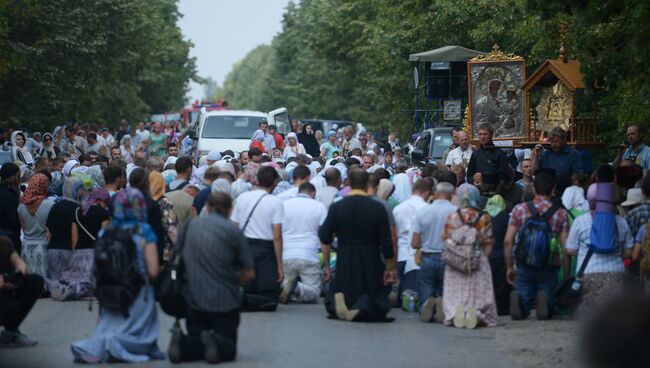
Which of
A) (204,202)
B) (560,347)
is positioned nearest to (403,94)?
(204,202)

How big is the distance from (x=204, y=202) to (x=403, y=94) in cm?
2935

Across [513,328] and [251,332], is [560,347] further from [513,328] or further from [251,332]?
[251,332]

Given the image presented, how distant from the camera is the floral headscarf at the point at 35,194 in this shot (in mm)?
16391

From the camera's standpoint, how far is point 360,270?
13453mm

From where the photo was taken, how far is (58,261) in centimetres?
1583

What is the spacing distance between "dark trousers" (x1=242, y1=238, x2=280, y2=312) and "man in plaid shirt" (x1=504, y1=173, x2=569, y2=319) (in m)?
2.66

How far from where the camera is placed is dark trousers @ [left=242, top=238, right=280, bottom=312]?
14.4 metres

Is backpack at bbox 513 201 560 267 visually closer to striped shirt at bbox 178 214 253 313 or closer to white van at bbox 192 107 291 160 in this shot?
striped shirt at bbox 178 214 253 313

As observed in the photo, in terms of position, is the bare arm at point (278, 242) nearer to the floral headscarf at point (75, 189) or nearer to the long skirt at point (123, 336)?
the floral headscarf at point (75, 189)

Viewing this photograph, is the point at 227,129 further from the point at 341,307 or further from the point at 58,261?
the point at 341,307

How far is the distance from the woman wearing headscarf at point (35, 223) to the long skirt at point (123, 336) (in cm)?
607

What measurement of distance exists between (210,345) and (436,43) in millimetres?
29910

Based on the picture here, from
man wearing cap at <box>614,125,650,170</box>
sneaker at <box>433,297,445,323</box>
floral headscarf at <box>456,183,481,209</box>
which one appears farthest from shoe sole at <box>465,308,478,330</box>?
man wearing cap at <box>614,125,650,170</box>

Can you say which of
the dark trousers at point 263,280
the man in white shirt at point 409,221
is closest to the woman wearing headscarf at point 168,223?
the dark trousers at point 263,280
